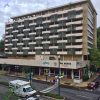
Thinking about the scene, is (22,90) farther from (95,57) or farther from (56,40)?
(95,57)

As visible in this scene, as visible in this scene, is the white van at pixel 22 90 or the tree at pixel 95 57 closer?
the white van at pixel 22 90

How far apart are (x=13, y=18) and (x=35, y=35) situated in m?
24.3

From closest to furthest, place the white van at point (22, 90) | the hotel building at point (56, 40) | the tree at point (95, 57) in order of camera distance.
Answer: the white van at point (22, 90), the hotel building at point (56, 40), the tree at point (95, 57)

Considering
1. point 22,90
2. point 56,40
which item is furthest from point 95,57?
point 22,90

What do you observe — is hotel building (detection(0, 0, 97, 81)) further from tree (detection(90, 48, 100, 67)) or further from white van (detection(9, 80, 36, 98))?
white van (detection(9, 80, 36, 98))

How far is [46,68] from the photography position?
269ft

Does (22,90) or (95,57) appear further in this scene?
(95,57)

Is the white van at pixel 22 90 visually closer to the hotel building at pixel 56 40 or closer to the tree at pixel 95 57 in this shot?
the hotel building at pixel 56 40

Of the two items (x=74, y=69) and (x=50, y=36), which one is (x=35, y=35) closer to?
(x=50, y=36)

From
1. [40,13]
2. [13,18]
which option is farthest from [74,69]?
[13,18]

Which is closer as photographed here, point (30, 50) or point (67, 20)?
point (67, 20)

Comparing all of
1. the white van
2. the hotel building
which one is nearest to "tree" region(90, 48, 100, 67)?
the hotel building

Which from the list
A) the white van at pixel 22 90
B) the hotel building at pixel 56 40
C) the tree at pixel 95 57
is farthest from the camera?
the tree at pixel 95 57

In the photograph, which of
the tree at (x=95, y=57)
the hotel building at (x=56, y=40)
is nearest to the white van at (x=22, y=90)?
the hotel building at (x=56, y=40)
